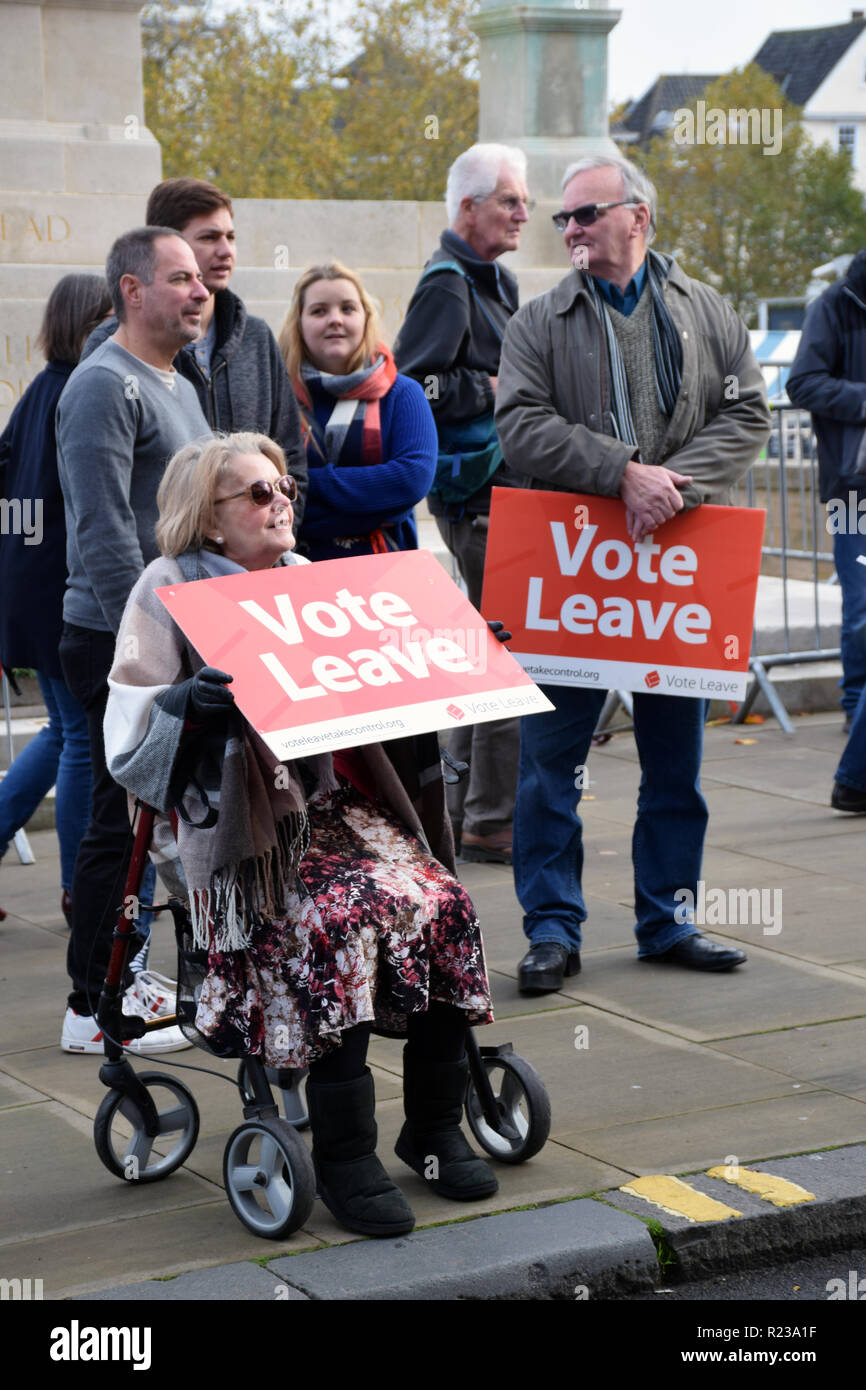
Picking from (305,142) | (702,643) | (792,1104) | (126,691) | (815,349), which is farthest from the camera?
(305,142)

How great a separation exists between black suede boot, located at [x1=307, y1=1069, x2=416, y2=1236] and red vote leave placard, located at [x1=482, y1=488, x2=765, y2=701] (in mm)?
2039

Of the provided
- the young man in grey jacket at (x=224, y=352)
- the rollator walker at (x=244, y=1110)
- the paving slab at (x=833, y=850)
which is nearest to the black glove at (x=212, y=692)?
the rollator walker at (x=244, y=1110)

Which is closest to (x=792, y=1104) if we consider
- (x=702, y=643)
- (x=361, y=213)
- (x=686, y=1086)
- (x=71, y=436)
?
(x=686, y=1086)

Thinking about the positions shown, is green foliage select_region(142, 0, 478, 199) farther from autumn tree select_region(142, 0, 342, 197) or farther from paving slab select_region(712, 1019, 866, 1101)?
paving slab select_region(712, 1019, 866, 1101)

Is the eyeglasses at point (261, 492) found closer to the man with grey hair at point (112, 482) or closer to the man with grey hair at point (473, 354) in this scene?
the man with grey hair at point (112, 482)

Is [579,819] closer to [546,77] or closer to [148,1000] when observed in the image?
[148,1000]

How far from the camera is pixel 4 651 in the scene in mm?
5648

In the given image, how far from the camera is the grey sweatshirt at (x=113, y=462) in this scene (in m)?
4.57

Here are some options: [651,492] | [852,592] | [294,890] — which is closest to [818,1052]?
[651,492]

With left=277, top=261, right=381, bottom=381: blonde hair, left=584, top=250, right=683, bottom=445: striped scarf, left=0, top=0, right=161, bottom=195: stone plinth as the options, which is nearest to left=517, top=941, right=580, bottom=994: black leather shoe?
left=584, top=250, right=683, bottom=445: striped scarf

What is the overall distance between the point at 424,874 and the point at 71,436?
5.12 feet

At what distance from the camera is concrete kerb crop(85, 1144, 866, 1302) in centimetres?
346
